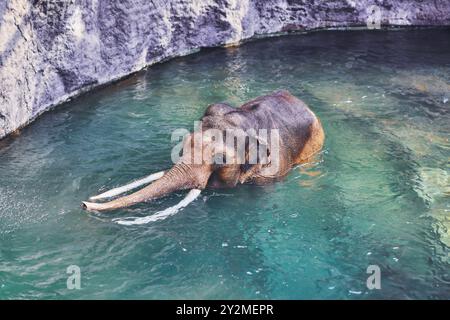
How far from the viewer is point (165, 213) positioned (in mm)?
6887

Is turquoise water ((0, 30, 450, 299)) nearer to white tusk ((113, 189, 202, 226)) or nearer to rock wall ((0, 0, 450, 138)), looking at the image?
white tusk ((113, 189, 202, 226))

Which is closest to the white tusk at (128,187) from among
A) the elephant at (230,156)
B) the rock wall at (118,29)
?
the elephant at (230,156)

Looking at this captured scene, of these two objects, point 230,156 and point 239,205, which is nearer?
point 230,156

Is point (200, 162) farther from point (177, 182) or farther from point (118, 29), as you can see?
point (118, 29)

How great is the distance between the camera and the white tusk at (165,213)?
6.71 meters

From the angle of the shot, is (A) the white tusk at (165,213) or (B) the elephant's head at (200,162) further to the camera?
(B) the elephant's head at (200,162)

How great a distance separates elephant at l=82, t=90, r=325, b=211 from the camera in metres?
6.94

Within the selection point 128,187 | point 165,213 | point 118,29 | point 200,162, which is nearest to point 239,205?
point 200,162

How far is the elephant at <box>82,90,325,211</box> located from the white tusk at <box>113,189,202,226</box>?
0.10 meters

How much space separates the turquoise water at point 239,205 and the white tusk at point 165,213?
7 cm

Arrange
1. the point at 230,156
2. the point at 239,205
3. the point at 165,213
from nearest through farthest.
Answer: the point at 165,213 → the point at 230,156 → the point at 239,205

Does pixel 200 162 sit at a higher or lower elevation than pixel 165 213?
higher

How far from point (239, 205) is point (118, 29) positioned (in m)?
5.45

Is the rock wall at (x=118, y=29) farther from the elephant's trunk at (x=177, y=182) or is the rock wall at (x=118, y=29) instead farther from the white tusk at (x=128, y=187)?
the elephant's trunk at (x=177, y=182)
